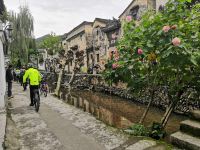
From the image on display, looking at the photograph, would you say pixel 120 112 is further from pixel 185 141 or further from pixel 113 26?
pixel 113 26

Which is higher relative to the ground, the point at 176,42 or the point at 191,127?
the point at 176,42

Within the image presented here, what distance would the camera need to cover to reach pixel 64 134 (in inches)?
269

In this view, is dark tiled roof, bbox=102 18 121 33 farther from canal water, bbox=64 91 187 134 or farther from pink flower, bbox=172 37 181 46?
pink flower, bbox=172 37 181 46

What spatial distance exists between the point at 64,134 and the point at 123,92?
9.62 m

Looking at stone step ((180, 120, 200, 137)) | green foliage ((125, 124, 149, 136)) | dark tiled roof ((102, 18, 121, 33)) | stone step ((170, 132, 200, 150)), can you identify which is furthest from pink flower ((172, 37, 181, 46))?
dark tiled roof ((102, 18, 121, 33))

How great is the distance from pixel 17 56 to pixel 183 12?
34.7 meters

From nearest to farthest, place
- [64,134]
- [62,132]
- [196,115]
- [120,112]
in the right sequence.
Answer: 1. [196,115]
2. [64,134]
3. [62,132]
4. [120,112]

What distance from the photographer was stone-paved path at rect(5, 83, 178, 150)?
5.80 m

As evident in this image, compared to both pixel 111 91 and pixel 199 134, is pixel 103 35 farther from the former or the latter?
pixel 199 134

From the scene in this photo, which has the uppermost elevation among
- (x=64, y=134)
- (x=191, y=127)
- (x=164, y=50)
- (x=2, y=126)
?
(x=164, y=50)

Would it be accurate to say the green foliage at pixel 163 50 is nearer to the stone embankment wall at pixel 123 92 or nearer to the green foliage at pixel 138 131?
the stone embankment wall at pixel 123 92

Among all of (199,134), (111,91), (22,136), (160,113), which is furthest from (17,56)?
(199,134)

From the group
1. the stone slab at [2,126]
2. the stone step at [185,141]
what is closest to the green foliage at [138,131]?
the stone step at [185,141]

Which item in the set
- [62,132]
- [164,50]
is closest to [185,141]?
[164,50]
